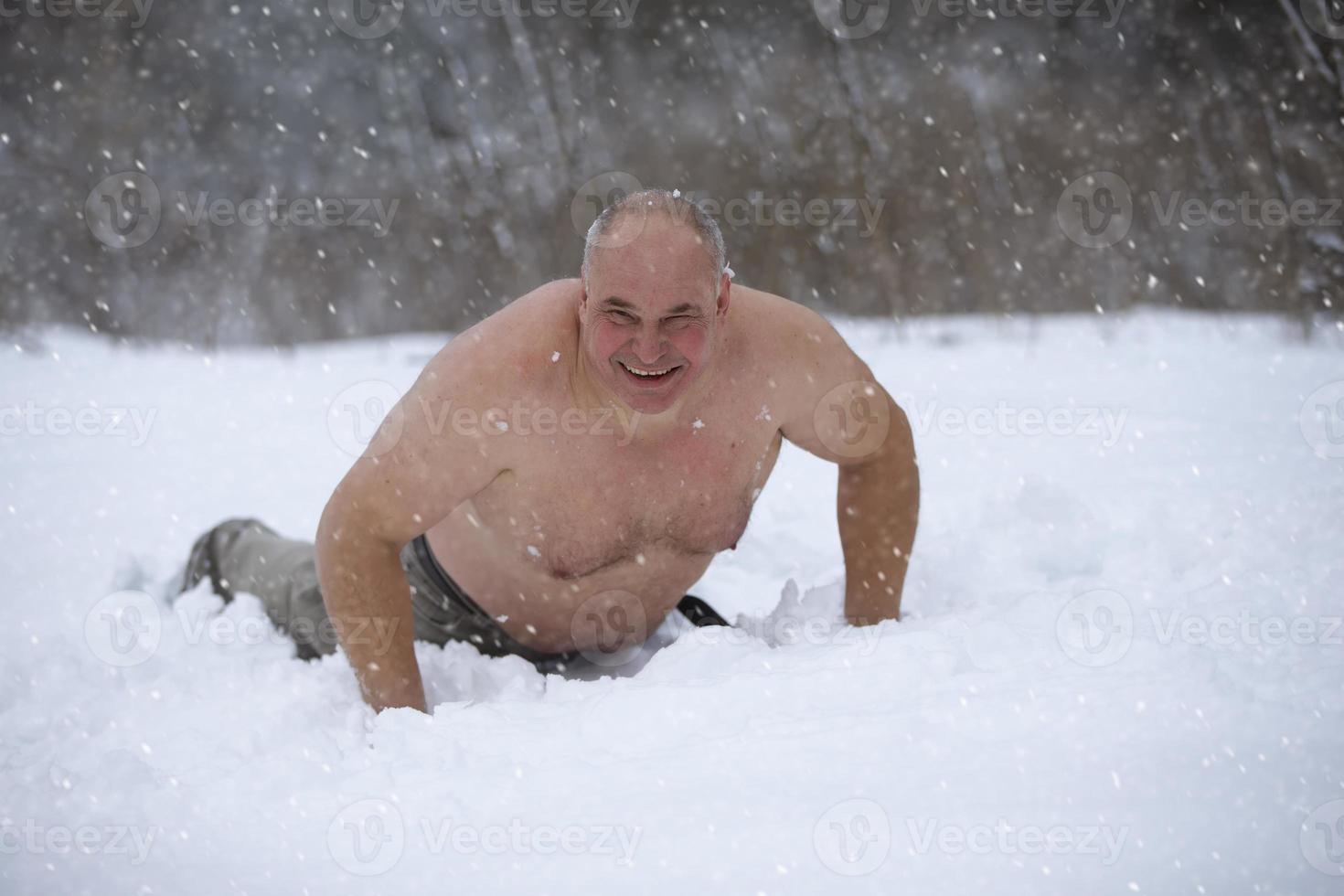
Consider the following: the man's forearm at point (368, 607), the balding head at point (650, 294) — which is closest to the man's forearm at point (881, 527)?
the balding head at point (650, 294)

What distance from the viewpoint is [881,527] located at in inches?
72.1

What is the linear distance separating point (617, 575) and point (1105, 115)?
6637 millimetres

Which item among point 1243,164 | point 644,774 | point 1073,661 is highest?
point 1243,164

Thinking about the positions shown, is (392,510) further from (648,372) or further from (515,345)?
(648,372)

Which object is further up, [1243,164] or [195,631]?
[1243,164]

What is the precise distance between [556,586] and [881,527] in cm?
64

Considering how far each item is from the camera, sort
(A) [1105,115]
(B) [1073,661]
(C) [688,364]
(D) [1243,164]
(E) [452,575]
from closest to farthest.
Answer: (B) [1073,661] → (C) [688,364] → (E) [452,575] → (D) [1243,164] → (A) [1105,115]

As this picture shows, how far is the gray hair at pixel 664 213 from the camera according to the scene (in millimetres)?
1440

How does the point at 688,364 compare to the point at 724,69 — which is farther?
the point at 724,69

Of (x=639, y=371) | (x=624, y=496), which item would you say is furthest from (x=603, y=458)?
(x=639, y=371)

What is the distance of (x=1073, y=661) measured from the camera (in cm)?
131

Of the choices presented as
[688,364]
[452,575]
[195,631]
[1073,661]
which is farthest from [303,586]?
[1073,661]

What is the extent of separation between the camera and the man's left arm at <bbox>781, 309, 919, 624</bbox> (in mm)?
1752

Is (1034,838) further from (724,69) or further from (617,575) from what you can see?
(724,69)
